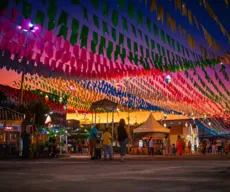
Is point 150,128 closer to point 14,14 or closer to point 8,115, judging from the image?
point 8,115

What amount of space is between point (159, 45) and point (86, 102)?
1759cm

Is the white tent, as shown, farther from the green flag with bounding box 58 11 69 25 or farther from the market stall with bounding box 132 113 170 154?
the green flag with bounding box 58 11 69 25

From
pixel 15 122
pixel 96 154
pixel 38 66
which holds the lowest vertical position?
pixel 96 154

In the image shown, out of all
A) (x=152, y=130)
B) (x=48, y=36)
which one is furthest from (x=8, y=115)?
(x=48, y=36)

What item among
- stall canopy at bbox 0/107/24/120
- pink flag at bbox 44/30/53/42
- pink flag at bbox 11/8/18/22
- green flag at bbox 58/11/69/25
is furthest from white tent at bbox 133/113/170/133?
green flag at bbox 58/11/69/25

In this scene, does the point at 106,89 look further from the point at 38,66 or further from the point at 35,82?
the point at 38,66

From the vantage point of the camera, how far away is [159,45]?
1334 centimetres

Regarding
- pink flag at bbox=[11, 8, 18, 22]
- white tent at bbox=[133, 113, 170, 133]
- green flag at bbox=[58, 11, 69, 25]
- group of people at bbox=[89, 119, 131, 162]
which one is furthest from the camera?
white tent at bbox=[133, 113, 170, 133]

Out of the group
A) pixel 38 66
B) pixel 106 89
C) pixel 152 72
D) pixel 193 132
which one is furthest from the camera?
pixel 193 132

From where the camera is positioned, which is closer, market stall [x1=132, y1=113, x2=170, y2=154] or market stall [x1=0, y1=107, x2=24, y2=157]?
market stall [x1=0, y1=107, x2=24, y2=157]

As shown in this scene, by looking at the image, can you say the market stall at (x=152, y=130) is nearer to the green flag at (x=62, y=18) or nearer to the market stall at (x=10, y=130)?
the market stall at (x=10, y=130)

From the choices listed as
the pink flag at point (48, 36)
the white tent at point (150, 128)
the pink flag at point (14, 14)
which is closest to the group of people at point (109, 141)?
the pink flag at point (48, 36)

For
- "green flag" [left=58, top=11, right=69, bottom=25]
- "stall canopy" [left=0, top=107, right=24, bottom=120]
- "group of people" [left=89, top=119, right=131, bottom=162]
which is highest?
"green flag" [left=58, top=11, right=69, bottom=25]

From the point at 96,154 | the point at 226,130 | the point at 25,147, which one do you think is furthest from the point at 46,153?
the point at 226,130
